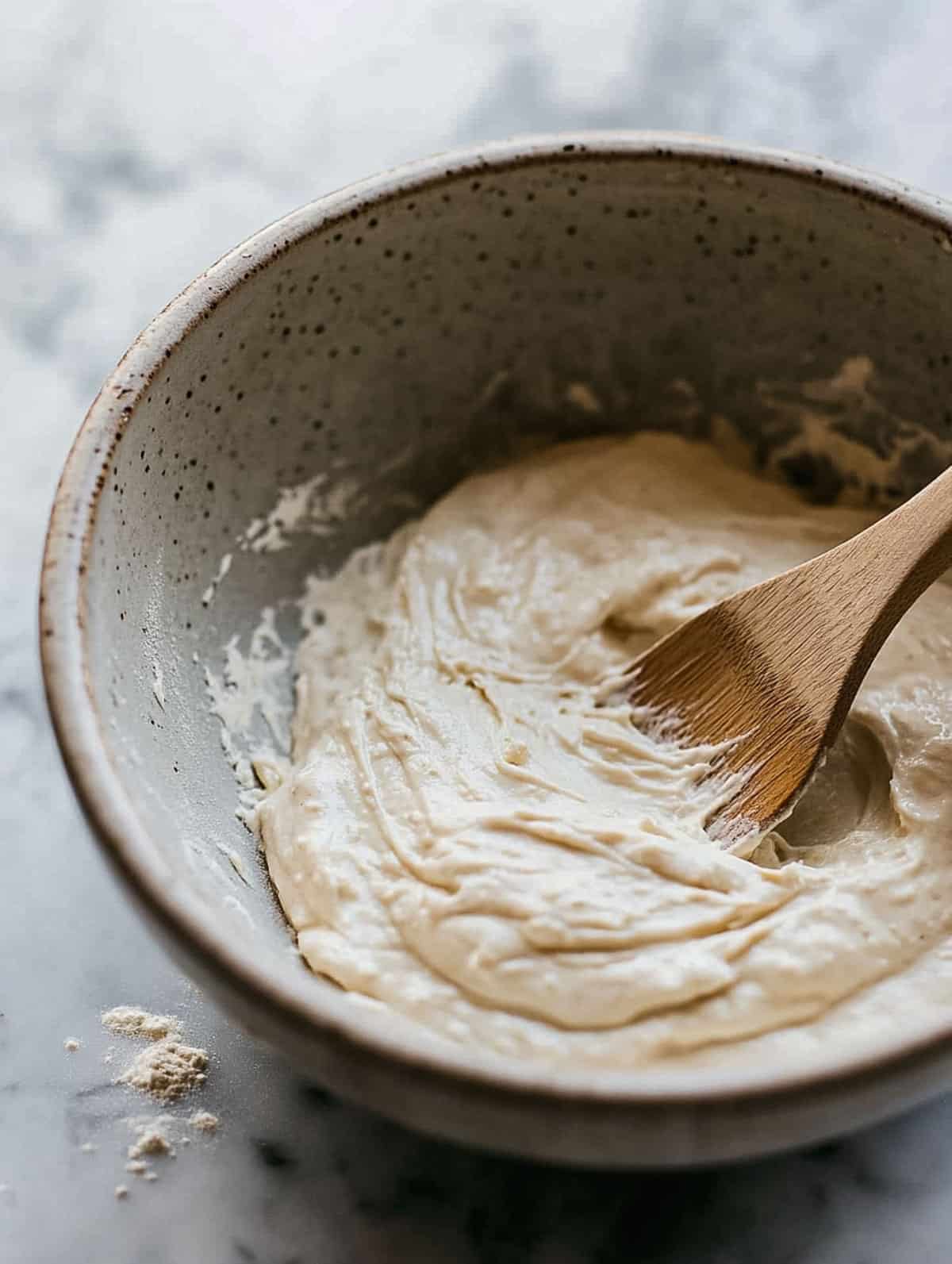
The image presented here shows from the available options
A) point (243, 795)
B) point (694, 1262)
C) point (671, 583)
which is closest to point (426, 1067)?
point (694, 1262)

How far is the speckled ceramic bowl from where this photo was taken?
45.1 inches

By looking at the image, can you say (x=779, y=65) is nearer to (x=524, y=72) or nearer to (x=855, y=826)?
(x=524, y=72)

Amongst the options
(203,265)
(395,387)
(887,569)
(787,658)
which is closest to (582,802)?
(787,658)

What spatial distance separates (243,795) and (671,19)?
4.78 ft

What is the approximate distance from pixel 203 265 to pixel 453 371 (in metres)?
0.52

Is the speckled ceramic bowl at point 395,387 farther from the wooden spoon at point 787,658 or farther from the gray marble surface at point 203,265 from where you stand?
→ the wooden spoon at point 787,658

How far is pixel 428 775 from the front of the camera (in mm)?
1378

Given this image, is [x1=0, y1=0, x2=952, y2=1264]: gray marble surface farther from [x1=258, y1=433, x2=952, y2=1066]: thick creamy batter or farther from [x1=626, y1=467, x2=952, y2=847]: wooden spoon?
[x1=626, y1=467, x2=952, y2=847]: wooden spoon

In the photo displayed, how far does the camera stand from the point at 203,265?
1987 mm

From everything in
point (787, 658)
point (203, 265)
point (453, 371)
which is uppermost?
point (203, 265)

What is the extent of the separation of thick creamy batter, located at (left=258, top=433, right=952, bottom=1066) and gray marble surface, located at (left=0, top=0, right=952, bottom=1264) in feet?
0.61

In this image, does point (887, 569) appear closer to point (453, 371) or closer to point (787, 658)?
point (787, 658)

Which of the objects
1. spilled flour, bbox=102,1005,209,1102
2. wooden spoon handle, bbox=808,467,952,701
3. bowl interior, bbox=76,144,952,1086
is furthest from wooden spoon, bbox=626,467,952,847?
spilled flour, bbox=102,1005,209,1102

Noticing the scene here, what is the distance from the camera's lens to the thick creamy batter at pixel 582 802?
3.79 feet
